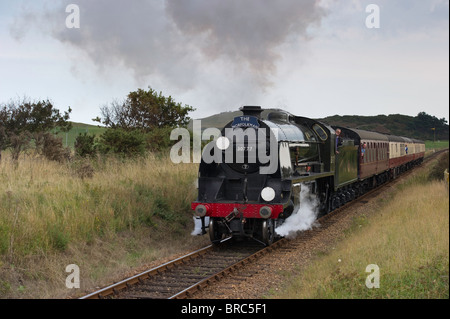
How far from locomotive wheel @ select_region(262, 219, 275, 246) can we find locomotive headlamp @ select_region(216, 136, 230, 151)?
201 centimetres

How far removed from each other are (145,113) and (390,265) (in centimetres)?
2089

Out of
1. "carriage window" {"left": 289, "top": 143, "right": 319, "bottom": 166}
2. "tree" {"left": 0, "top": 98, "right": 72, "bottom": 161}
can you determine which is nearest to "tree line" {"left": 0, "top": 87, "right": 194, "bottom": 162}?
"tree" {"left": 0, "top": 98, "right": 72, "bottom": 161}

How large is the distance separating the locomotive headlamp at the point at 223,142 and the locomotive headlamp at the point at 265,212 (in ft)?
6.09

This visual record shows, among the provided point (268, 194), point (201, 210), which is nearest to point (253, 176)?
point (268, 194)

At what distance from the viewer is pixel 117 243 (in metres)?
9.73

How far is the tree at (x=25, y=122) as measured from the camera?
620 inches

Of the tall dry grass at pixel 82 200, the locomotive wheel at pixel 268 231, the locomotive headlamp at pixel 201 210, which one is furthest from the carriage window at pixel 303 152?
the tall dry grass at pixel 82 200

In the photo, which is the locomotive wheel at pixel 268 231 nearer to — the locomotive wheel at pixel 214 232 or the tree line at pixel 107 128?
the locomotive wheel at pixel 214 232

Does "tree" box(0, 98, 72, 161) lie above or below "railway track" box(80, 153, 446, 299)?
above

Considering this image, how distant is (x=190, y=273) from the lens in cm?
816

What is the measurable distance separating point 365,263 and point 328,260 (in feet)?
3.23

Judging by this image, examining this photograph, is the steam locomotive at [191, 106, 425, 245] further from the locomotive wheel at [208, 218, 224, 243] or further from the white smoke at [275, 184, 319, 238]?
the white smoke at [275, 184, 319, 238]

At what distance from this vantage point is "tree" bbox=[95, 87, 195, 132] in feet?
81.9
